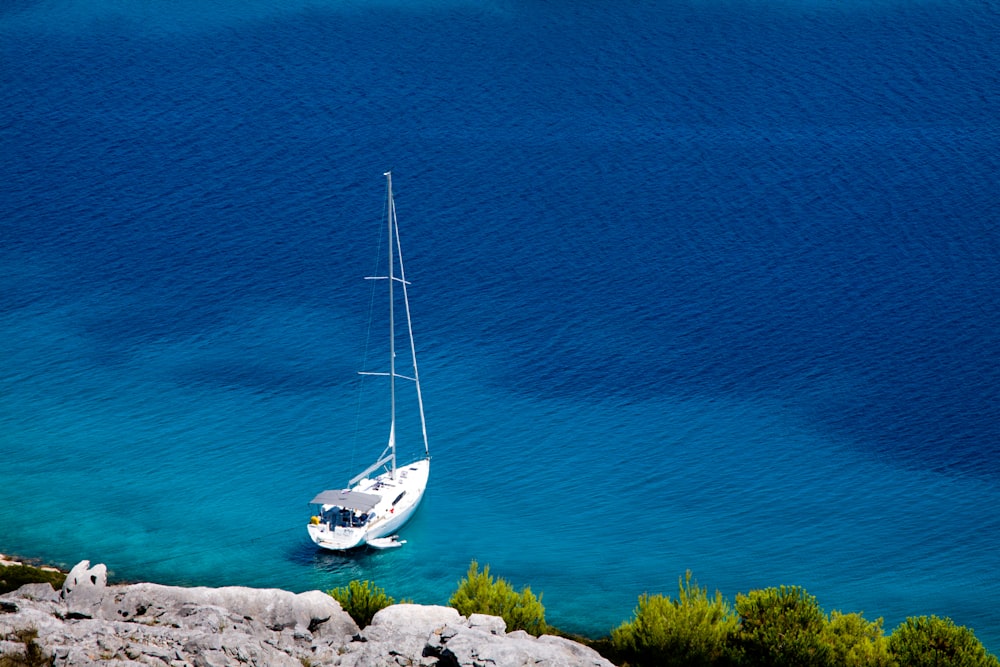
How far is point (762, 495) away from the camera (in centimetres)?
6725

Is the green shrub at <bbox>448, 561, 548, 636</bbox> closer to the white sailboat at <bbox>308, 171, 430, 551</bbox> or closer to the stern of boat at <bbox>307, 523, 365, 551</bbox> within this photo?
the stern of boat at <bbox>307, 523, 365, 551</bbox>

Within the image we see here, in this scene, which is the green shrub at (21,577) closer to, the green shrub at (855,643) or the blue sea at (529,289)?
the blue sea at (529,289)

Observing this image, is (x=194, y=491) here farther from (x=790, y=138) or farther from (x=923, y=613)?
(x=790, y=138)

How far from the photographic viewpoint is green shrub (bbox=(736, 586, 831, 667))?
42375 millimetres

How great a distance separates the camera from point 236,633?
133ft

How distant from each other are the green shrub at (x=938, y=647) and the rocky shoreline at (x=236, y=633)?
11.1m

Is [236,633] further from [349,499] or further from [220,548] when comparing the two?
[220,548]

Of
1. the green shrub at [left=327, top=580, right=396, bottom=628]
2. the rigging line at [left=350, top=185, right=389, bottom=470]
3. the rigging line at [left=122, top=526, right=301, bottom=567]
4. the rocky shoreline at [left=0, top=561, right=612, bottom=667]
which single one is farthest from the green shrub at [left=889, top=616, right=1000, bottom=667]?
the rigging line at [left=350, top=185, right=389, bottom=470]

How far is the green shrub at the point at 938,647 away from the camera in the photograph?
41375mm

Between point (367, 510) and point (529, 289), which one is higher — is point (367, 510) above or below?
below

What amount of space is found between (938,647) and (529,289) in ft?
171

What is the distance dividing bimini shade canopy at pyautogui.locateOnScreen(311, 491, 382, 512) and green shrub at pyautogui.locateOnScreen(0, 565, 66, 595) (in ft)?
40.8

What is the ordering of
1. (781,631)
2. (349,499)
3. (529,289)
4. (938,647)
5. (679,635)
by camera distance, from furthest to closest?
(529,289)
(349,499)
(679,635)
(781,631)
(938,647)

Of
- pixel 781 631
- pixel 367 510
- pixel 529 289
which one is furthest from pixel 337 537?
pixel 529 289
